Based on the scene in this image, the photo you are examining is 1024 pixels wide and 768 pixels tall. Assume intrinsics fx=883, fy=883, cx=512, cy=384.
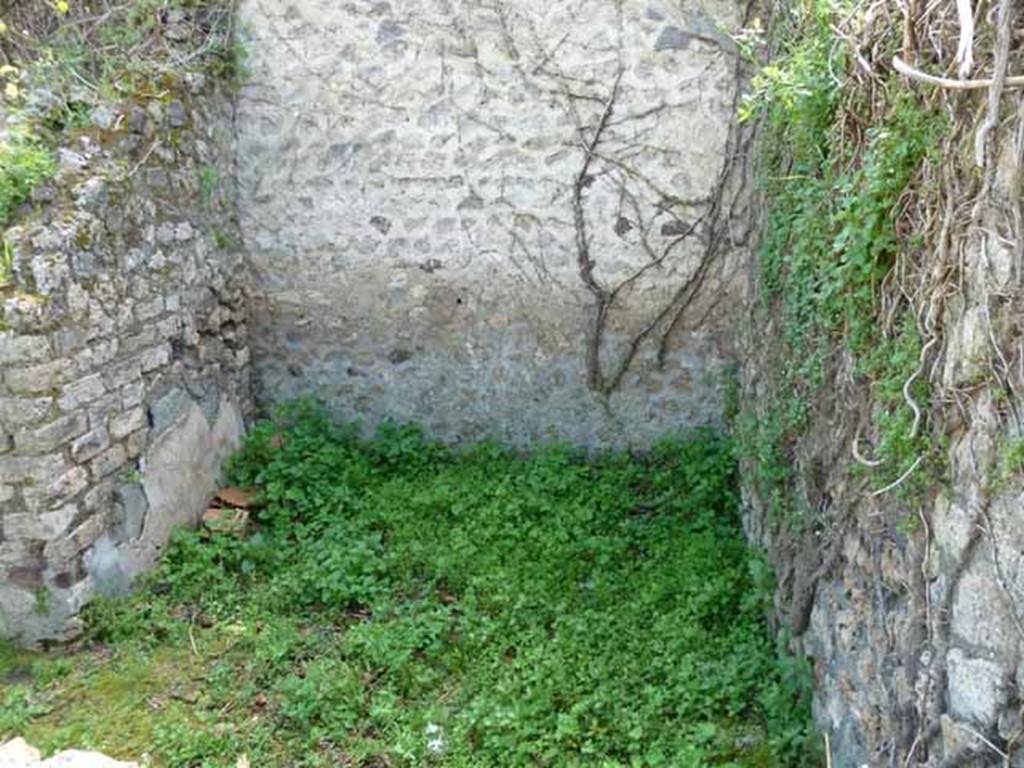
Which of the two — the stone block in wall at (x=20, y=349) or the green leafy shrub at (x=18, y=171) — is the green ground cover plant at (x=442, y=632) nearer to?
the stone block in wall at (x=20, y=349)

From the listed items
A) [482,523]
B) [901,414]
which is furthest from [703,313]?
[901,414]

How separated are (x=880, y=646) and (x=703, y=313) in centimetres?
289

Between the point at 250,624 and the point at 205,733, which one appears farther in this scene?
the point at 250,624

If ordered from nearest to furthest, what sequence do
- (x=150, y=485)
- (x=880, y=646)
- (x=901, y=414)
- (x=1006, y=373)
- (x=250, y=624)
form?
(x=1006, y=373) → (x=901, y=414) → (x=880, y=646) → (x=250, y=624) → (x=150, y=485)

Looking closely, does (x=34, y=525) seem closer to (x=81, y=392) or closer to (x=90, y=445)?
(x=90, y=445)

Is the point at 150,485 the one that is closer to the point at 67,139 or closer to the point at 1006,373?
the point at 67,139

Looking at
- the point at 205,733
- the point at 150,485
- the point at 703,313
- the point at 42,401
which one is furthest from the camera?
the point at 703,313

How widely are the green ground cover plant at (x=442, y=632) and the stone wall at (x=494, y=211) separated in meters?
0.41

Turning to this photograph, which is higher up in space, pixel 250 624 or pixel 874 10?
pixel 874 10

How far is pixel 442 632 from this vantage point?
3658 millimetres

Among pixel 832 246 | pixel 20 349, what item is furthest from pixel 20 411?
pixel 832 246

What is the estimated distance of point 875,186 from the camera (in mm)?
2080

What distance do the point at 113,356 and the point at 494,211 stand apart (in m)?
2.10

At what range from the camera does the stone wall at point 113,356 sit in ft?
11.4
